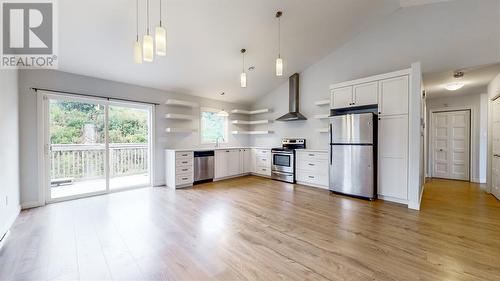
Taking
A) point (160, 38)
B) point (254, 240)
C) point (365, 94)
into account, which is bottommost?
point (254, 240)

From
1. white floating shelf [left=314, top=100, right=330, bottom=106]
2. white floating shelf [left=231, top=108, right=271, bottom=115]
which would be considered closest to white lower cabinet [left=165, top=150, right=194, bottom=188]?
white floating shelf [left=231, top=108, right=271, bottom=115]

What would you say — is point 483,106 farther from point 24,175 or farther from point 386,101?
point 24,175

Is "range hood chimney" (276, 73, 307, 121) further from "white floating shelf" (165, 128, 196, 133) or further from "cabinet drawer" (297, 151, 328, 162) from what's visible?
"white floating shelf" (165, 128, 196, 133)

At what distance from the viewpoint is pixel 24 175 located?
3332 millimetres

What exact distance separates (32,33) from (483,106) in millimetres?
9602

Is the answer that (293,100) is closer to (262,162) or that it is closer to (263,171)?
(262,162)

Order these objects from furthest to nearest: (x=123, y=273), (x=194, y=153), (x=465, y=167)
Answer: (x=465, y=167)
(x=194, y=153)
(x=123, y=273)

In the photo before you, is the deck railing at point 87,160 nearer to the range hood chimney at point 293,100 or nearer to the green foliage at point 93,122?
the green foliage at point 93,122

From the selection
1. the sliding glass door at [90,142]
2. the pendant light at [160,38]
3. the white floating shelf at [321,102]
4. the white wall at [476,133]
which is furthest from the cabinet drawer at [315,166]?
the white wall at [476,133]

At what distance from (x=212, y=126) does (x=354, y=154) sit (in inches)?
159

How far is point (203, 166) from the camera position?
525 cm

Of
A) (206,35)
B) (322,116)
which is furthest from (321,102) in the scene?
(206,35)

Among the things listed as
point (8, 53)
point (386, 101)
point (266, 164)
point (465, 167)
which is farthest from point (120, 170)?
point (465, 167)

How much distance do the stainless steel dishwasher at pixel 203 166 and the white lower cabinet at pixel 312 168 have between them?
229 centimetres
